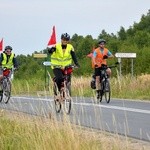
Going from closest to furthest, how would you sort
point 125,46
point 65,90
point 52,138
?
point 52,138 < point 65,90 < point 125,46

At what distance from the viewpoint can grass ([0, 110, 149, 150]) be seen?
23.1 feet

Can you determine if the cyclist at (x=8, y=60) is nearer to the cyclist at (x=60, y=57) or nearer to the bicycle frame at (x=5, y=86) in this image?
the bicycle frame at (x=5, y=86)

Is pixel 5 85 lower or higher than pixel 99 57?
lower

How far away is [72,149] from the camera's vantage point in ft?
22.3

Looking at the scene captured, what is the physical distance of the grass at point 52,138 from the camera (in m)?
7.03

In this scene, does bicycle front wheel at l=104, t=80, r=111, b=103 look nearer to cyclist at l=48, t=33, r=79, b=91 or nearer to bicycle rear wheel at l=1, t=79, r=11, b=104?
bicycle rear wheel at l=1, t=79, r=11, b=104

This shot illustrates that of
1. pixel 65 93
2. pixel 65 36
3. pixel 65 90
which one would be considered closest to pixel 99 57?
pixel 65 36

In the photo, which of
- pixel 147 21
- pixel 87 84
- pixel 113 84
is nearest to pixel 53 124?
pixel 113 84

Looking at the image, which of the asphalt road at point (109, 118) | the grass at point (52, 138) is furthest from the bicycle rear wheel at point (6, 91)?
the grass at point (52, 138)

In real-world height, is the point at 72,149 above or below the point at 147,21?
below

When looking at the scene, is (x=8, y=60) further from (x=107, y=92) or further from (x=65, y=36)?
(x=65, y=36)

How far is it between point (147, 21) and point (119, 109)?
298ft

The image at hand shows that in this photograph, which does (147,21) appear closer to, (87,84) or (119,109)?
(87,84)

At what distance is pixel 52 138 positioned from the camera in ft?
24.0
